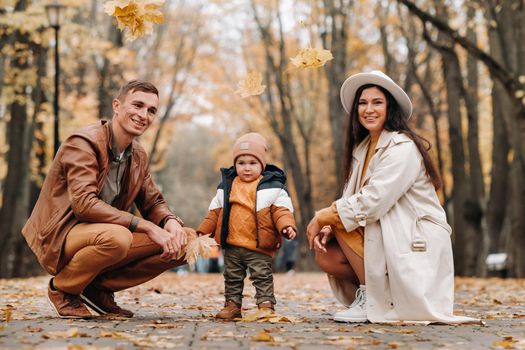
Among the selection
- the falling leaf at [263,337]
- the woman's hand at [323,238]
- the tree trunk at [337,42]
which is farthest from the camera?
the tree trunk at [337,42]

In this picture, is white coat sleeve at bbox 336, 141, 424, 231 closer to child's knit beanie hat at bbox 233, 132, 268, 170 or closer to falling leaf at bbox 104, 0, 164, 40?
child's knit beanie hat at bbox 233, 132, 268, 170

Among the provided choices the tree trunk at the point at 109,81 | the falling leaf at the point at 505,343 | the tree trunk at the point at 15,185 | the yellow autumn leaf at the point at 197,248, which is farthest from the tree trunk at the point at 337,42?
the falling leaf at the point at 505,343

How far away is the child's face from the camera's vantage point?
6.70 meters

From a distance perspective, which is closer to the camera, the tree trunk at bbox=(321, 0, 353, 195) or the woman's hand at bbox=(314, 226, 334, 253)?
the woman's hand at bbox=(314, 226, 334, 253)

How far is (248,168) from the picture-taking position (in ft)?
22.0

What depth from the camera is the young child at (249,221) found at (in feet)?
21.6

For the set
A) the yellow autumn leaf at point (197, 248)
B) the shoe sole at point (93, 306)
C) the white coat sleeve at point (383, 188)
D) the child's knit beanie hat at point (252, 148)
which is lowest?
the shoe sole at point (93, 306)

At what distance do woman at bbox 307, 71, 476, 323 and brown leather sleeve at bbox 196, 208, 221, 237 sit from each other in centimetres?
80

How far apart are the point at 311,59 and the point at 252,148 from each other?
852 mm

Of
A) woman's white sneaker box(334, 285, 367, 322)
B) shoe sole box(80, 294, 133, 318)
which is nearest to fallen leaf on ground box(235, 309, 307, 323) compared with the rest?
woman's white sneaker box(334, 285, 367, 322)

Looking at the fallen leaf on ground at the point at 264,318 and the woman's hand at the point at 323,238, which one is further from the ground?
the woman's hand at the point at 323,238

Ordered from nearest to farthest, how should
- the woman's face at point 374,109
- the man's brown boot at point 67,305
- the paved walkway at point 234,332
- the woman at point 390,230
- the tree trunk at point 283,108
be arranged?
1. the paved walkway at point 234,332
2. the woman at point 390,230
3. the man's brown boot at point 67,305
4. the woman's face at point 374,109
5. the tree trunk at point 283,108

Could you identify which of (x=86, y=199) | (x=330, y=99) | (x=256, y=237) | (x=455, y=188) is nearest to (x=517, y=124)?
(x=455, y=188)

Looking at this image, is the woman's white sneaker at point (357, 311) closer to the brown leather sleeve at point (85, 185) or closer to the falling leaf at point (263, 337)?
the falling leaf at point (263, 337)
